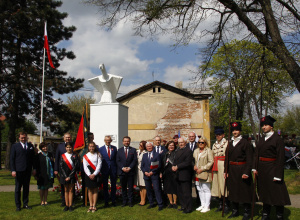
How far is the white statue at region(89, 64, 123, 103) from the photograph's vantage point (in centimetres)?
970

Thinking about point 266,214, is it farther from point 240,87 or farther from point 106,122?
point 240,87

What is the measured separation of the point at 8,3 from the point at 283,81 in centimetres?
1815

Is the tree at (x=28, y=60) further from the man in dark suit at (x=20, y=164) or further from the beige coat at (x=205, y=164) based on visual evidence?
the beige coat at (x=205, y=164)

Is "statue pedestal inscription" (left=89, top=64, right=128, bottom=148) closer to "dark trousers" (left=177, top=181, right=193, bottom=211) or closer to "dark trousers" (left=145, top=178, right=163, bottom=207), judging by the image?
"dark trousers" (left=145, top=178, right=163, bottom=207)

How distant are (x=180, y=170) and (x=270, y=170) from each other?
206 centimetres

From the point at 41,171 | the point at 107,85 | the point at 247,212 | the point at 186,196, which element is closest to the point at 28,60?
the point at 107,85

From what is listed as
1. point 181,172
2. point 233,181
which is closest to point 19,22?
point 181,172

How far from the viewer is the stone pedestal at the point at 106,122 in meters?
9.12

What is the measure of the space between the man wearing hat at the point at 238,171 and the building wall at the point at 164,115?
815 inches

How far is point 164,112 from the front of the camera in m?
28.0

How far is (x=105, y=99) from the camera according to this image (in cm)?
968

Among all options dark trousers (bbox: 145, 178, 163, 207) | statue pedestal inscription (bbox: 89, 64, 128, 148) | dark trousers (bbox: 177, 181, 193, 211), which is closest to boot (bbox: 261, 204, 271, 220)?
dark trousers (bbox: 177, 181, 193, 211)

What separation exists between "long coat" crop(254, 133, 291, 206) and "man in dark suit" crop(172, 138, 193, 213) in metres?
1.59

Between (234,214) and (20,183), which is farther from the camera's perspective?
(20,183)
